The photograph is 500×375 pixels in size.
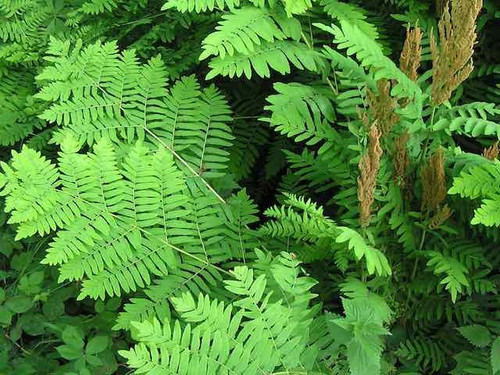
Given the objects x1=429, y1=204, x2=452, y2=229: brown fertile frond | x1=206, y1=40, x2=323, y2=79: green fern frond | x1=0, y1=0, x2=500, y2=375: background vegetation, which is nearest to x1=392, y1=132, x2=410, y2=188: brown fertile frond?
x1=0, y1=0, x2=500, y2=375: background vegetation

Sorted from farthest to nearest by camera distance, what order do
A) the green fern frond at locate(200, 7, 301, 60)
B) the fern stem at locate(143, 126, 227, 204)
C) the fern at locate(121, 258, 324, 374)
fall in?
the fern stem at locate(143, 126, 227, 204), the green fern frond at locate(200, 7, 301, 60), the fern at locate(121, 258, 324, 374)

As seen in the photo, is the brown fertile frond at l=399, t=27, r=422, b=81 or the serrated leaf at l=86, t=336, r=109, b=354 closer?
the brown fertile frond at l=399, t=27, r=422, b=81

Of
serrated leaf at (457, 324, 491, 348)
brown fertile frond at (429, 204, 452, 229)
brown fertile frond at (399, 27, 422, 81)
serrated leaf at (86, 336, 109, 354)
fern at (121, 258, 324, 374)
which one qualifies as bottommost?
serrated leaf at (86, 336, 109, 354)

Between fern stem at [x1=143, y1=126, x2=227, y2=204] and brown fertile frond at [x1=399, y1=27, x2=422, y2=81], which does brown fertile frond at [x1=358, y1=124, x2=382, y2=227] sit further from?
fern stem at [x1=143, y1=126, x2=227, y2=204]

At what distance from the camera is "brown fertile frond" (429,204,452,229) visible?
1.81 m

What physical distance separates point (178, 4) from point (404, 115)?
751 millimetres

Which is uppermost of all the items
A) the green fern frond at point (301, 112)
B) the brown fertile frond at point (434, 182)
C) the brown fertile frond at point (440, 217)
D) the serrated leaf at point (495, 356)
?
the green fern frond at point (301, 112)

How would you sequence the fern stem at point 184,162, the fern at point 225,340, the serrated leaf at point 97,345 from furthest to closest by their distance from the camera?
the fern stem at point 184,162
the serrated leaf at point 97,345
the fern at point 225,340

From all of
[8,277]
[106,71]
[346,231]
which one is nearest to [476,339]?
[346,231]

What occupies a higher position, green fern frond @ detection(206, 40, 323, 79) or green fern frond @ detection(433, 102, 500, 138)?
green fern frond @ detection(206, 40, 323, 79)

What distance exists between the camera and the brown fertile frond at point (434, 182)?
1.77 m

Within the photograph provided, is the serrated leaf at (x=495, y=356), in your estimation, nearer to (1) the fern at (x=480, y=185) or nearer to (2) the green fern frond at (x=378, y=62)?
(1) the fern at (x=480, y=185)

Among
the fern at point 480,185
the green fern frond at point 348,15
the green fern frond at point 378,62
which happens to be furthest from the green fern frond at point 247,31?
the fern at point 480,185

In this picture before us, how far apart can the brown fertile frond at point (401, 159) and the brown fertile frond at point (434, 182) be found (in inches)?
3.1
